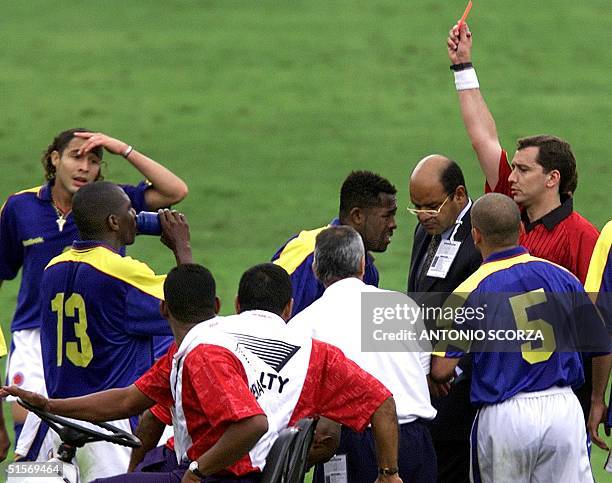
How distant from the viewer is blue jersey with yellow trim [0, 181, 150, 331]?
8008 mm

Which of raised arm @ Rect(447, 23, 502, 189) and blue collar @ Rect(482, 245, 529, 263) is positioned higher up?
raised arm @ Rect(447, 23, 502, 189)

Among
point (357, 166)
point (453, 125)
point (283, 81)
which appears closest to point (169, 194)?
point (357, 166)

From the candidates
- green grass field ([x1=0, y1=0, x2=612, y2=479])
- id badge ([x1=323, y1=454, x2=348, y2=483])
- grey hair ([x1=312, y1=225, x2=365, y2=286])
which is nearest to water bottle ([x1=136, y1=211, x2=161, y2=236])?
grey hair ([x1=312, y1=225, x2=365, y2=286])

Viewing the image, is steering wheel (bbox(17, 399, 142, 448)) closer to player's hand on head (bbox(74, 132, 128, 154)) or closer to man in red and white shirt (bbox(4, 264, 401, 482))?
man in red and white shirt (bbox(4, 264, 401, 482))

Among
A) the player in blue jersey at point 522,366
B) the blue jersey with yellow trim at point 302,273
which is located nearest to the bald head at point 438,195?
the blue jersey with yellow trim at point 302,273

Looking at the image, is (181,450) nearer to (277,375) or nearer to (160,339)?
(277,375)

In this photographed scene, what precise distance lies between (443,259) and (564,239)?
0.60 m

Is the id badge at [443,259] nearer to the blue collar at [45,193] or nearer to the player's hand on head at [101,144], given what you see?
the player's hand on head at [101,144]

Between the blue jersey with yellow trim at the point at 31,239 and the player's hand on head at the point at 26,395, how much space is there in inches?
88.6

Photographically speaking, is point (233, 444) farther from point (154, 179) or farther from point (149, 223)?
point (154, 179)

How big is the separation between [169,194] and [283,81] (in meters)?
14.3

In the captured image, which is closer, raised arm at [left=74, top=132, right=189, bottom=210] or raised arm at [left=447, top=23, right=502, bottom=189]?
raised arm at [left=447, top=23, right=502, bottom=189]

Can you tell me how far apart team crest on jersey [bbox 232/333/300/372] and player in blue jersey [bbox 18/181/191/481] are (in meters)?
1.32

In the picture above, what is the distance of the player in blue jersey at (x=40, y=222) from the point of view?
8.02 metres
